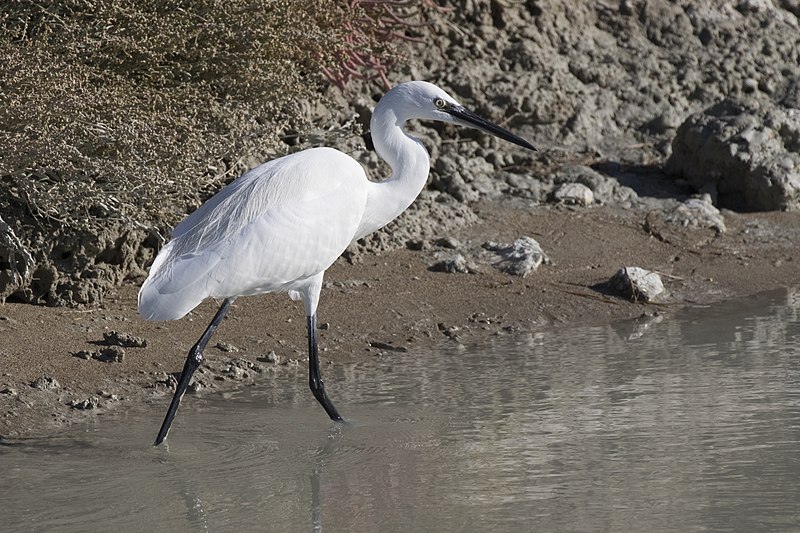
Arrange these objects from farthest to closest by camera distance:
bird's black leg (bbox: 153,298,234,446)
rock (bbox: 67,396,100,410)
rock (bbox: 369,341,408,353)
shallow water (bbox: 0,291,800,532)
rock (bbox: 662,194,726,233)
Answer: rock (bbox: 662,194,726,233) → rock (bbox: 369,341,408,353) → rock (bbox: 67,396,100,410) → bird's black leg (bbox: 153,298,234,446) → shallow water (bbox: 0,291,800,532)

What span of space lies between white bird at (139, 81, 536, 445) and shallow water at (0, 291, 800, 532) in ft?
1.04

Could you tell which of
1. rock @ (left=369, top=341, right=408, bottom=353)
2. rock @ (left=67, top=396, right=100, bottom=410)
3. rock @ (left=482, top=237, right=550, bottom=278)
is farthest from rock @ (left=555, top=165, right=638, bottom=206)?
rock @ (left=67, top=396, right=100, bottom=410)

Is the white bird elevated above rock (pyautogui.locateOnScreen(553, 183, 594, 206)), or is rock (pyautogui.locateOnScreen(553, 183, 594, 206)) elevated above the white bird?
rock (pyautogui.locateOnScreen(553, 183, 594, 206))

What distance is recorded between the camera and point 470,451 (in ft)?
16.4

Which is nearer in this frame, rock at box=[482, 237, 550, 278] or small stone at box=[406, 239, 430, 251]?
rock at box=[482, 237, 550, 278]

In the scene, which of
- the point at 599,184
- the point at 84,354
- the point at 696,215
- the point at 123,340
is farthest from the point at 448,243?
the point at 84,354

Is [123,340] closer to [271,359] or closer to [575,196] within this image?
[271,359]

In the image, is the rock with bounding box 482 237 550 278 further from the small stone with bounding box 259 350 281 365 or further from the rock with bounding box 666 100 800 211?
the small stone with bounding box 259 350 281 365

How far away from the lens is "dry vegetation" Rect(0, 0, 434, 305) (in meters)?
6.01

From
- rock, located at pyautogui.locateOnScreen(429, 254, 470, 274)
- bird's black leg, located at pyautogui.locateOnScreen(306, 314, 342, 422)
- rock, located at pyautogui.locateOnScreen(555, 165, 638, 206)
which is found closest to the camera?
bird's black leg, located at pyautogui.locateOnScreen(306, 314, 342, 422)

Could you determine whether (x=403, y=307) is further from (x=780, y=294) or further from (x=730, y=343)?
(x=780, y=294)

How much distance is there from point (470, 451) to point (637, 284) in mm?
2883

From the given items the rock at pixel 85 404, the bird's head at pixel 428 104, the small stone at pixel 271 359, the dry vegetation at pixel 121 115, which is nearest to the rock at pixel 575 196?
the dry vegetation at pixel 121 115

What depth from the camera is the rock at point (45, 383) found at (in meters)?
5.82
